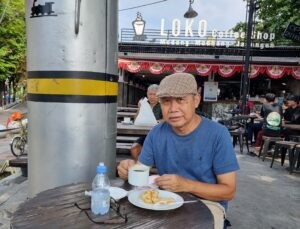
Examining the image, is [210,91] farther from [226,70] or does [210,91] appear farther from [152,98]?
[152,98]

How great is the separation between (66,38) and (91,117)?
689 mm

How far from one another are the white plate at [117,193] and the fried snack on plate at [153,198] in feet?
0.40

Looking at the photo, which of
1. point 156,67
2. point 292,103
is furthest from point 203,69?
point 292,103

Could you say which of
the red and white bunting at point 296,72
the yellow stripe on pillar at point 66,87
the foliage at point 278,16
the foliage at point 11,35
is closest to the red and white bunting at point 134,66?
the red and white bunting at point 296,72

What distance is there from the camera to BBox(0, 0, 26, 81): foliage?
73.4 ft

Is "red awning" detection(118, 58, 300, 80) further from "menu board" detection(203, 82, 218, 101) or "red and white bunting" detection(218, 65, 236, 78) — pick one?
"menu board" detection(203, 82, 218, 101)

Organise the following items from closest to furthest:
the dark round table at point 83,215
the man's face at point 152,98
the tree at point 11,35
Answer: the dark round table at point 83,215 → the man's face at point 152,98 → the tree at point 11,35

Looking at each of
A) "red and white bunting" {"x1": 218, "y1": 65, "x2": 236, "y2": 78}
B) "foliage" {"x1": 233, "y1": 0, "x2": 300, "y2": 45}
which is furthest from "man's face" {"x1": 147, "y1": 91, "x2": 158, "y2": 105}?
"foliage" {"x1": 233, "y1": 0, "x2": 300, "y2": 45}

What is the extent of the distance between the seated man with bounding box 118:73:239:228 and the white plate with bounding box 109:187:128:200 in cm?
23

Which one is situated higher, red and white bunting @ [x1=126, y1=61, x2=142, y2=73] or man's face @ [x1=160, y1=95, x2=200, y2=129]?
red and white bunting @ [x1=126, y1=61, x2=142, y2=73]

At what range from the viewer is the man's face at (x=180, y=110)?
2.23 m

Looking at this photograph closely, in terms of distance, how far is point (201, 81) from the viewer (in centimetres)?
1833

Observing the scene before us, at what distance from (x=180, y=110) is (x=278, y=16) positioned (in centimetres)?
1911

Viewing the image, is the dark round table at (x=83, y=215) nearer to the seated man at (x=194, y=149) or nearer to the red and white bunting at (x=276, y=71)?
the seated man at (x=194, y=149)
